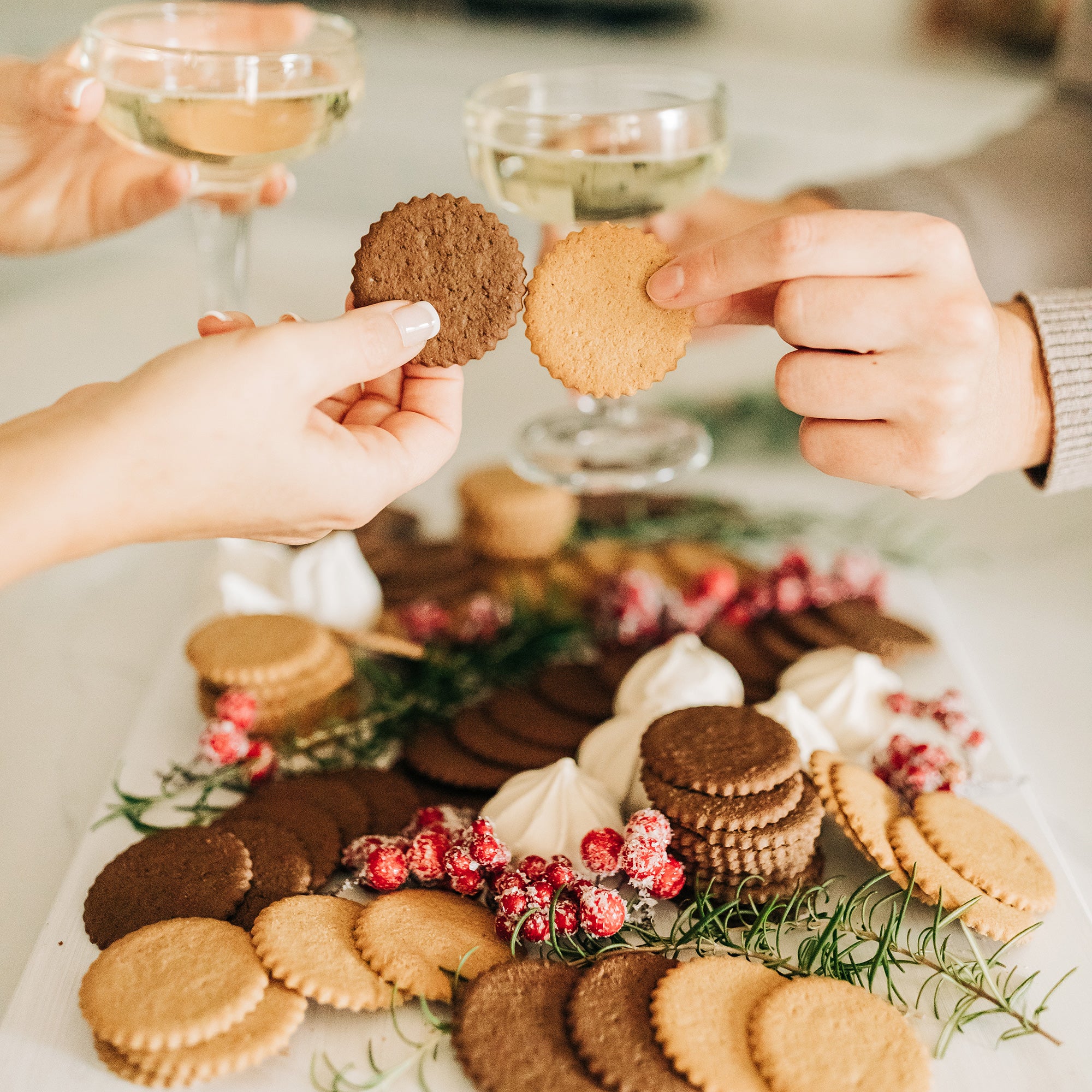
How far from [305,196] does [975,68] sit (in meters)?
2.24

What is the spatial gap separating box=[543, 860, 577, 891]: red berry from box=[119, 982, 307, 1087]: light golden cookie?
24 centimetres

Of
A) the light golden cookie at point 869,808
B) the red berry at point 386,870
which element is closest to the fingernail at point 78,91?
the red berry at point 386,870

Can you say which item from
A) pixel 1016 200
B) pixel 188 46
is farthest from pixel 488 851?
pixel 1016 200

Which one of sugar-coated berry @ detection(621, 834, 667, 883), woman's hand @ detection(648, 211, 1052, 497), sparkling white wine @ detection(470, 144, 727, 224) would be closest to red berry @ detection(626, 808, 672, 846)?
sugar-coated berry @ detection(621, 834, 667, 883)

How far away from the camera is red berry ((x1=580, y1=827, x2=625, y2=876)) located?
958 mm

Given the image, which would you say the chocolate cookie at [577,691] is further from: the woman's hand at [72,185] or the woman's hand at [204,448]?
the woman's hand at [72,185]

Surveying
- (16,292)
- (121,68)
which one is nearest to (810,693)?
(121,68)

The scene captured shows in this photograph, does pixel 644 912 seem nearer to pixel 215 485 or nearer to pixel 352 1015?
pixel 352 1015

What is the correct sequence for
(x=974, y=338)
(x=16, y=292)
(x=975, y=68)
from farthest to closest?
(x=975, y=68) < (x=16, y=292) < (x=974, y=338)

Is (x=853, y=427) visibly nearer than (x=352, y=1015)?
No

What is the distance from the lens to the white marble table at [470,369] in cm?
129

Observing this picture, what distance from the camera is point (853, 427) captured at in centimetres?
109

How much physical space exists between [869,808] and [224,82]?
110 centimetres

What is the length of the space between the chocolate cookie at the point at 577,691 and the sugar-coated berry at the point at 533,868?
1.07ft
